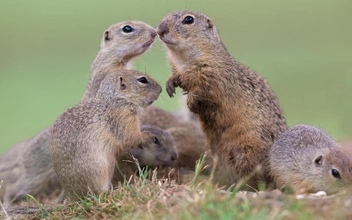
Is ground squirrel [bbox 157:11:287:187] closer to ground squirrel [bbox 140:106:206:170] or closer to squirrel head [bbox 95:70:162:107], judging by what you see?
squirrel head [bbox 95:70:162:107]

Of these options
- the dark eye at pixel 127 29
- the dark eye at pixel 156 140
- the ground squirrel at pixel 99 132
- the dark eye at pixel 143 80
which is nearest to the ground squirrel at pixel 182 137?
the dark eye at pixel 156 140

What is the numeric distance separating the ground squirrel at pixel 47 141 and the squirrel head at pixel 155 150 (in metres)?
0.91

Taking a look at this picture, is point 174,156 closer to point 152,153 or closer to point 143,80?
point 152,153

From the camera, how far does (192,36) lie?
25.6 feet

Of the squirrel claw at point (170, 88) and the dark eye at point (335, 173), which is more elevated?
the squirrel claw at point (170, 88)

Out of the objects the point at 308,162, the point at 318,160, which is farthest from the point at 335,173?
the point at 308,162

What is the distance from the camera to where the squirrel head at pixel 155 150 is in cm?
866

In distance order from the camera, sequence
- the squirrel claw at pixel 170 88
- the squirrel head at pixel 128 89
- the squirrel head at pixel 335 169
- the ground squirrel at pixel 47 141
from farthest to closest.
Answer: the ground squirrel at pixel 47 141 < the squirrel claw at pixel 170 88 < the squirrel head at pixel 128 89 < the squirrel head at pixel 335 169

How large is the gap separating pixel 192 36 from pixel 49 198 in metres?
3.14

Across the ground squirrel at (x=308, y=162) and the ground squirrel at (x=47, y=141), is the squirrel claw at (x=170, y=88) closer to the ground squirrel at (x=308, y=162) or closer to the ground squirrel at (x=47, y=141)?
the ground squirrel at (x=47, y=141)

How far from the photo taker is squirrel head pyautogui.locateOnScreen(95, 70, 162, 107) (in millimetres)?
7621

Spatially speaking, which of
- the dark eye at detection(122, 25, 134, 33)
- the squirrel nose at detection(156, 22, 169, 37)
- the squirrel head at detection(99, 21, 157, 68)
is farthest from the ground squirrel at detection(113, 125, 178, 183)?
the squirrel nose at detection(156, 22, 169, 37)

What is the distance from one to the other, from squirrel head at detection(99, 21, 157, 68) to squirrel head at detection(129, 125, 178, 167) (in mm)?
1013

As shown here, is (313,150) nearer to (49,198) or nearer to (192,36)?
(192,36)
